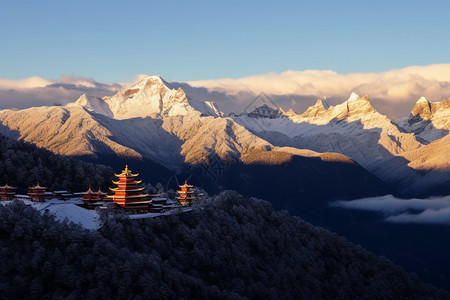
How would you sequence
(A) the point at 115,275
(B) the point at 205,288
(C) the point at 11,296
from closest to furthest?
(C) the point at 11,296 → (A) the point at 115,275 → (B) the point at 205,288

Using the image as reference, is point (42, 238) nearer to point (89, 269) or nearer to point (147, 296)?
point (89, 269)

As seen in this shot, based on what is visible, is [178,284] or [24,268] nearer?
[24,268]

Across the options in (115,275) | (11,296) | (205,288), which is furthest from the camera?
(205,288)

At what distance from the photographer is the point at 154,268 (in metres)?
188

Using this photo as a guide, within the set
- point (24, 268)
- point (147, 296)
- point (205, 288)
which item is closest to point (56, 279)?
point (24, 268)

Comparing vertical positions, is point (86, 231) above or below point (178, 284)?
above

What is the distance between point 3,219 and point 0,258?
13271mm

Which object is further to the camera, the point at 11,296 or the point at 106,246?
the point at 106,246

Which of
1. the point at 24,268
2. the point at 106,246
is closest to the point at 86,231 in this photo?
the point at 106,246

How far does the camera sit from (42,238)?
609ft

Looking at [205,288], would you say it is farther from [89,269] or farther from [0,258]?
[0,258]

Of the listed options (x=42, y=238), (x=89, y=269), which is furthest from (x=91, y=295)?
(x=42, y=238)

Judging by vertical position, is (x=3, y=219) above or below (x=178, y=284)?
above

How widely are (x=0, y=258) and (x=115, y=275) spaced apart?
23.8m
